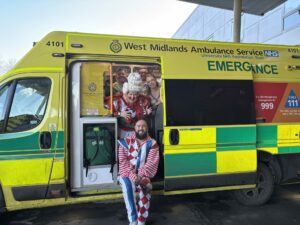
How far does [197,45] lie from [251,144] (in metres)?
1.77

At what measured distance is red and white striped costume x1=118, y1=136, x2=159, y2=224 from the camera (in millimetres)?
4113

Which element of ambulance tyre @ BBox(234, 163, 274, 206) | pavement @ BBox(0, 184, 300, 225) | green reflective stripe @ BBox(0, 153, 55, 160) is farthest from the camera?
Result: ambulance tyre @ BBox(234, 163, 274, 206)

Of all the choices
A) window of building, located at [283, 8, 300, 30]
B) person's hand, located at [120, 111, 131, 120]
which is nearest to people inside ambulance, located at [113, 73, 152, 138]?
person's hand, located at [120, 111, 131, 120]

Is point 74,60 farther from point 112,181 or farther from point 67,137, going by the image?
point 112,181

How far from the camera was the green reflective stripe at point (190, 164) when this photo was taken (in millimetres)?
4477

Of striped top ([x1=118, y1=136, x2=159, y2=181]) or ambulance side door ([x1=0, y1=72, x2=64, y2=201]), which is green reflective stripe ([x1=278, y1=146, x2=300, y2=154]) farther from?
ambulance side door ([x1=0, y1=72, x2=64, y2=201])

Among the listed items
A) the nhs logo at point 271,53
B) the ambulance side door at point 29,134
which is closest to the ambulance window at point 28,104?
the ambulance side door at point 29,134

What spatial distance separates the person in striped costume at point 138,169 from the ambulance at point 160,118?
29cm

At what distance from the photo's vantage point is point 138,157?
14.2 feet

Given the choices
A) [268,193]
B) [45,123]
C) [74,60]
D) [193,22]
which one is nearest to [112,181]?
[45,123]

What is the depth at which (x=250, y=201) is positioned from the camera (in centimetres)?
522

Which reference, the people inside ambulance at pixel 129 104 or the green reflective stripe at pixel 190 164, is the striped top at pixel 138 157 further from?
the people inside ambulance at pixel 129 104

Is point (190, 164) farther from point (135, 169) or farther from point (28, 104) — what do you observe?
point (28, 104)

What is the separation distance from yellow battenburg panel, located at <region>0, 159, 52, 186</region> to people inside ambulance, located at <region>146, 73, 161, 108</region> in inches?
73.4
